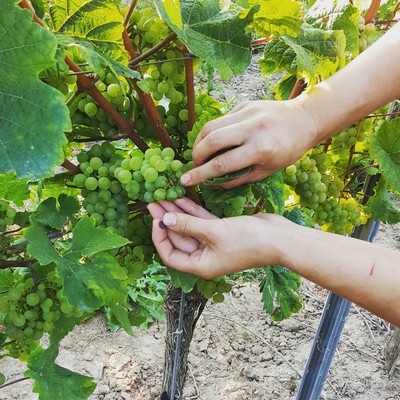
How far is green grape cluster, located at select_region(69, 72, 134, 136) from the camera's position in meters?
0.90

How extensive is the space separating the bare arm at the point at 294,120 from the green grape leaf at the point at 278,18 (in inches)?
5.3

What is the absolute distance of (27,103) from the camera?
66 cm

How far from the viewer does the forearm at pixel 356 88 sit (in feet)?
3.28

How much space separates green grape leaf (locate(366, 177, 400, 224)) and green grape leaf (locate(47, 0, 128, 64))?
3.19 ft

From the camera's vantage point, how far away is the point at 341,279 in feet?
3.10

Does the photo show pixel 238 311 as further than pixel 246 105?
Yes

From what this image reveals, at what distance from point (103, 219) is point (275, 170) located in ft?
1.15

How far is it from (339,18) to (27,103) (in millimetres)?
669

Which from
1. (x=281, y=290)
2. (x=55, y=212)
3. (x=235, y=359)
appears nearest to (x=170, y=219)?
(x=55, y=212)

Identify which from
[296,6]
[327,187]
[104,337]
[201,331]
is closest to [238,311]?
[201,331]

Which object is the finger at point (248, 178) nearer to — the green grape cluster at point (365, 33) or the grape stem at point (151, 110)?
the grape stem at point (151, 110)

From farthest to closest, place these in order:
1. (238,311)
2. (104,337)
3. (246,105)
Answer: (238,311) → (104,337) → (246,105)

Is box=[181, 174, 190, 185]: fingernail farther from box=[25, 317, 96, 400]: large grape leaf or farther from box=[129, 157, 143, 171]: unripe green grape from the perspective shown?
box=[25, 317, 96, 400]: large grape leaf

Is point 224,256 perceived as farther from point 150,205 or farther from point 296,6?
point 296,6
